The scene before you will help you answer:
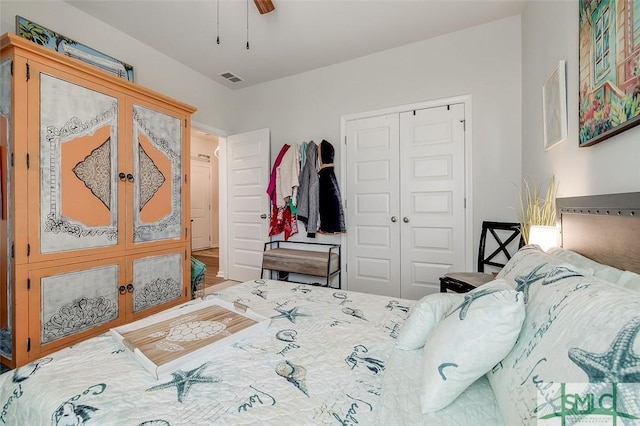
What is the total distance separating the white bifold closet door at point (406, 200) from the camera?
9.00 feet

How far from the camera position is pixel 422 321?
3.34 feet

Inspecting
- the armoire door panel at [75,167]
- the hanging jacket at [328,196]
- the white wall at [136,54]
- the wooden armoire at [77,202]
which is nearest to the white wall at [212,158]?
the white wall at [136,54]

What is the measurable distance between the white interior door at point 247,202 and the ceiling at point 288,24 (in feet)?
3.45

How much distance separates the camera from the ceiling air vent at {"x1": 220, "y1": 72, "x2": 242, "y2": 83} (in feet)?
11.5

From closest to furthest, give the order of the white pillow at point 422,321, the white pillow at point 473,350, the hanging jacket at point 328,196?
the white pillow at point 473,350
the white pillow at point 422,321
the hanging jacket at point 328,196

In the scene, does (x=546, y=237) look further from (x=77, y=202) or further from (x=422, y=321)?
(x=77, y=202)

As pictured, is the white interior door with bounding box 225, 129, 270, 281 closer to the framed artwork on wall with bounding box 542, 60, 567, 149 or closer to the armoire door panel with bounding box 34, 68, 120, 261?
the armoire door panel with bounding box 34, 68, 120, 261

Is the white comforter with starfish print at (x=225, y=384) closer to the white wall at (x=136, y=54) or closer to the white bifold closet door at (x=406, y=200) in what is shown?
the white bifold closet door at (x=406, y=200)

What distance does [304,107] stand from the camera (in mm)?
3486

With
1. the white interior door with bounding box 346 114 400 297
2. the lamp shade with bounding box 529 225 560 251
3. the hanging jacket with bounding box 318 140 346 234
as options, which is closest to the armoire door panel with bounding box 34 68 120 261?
the hanging jacket with bounding box 318 140 346 234

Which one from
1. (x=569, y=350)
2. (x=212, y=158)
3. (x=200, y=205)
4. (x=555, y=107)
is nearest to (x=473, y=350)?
(x=569, y=350)

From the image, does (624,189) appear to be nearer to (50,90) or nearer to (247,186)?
(50,90)

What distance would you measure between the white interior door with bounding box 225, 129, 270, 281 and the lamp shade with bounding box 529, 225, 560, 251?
9.49ft

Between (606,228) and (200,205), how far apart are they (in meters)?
6.92
